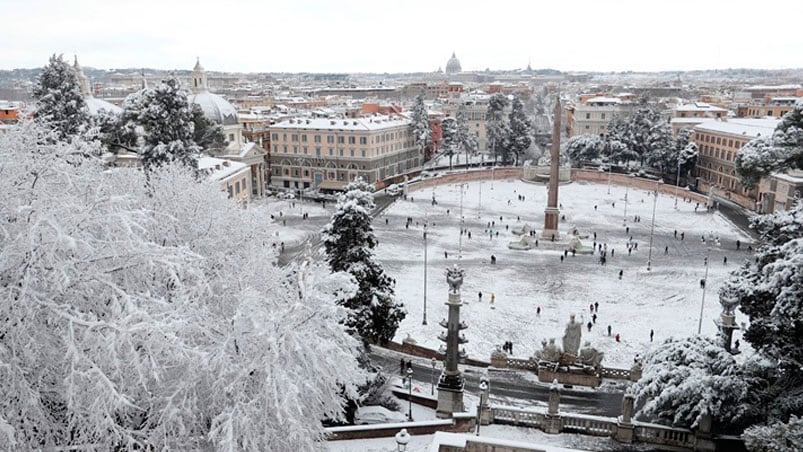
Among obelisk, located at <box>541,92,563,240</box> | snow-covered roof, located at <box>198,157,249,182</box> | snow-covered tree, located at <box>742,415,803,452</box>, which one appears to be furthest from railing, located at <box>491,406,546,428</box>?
obelisk, located at <box>541,92,563,240</box>

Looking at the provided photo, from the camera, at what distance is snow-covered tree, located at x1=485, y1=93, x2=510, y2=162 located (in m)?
90.9

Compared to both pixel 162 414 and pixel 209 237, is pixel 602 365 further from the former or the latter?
pixel 162 414

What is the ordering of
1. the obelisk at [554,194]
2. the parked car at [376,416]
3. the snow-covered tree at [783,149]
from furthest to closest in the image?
the obelisk at [554,194], the snow-covered tree at [783,149], the parked car at [376,416]

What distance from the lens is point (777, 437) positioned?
49.0 feet

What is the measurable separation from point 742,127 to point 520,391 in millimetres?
65213

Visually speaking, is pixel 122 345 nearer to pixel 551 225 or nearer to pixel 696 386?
pixel 696 386

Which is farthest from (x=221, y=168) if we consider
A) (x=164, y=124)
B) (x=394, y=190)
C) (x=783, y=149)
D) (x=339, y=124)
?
(x=783, y=149)

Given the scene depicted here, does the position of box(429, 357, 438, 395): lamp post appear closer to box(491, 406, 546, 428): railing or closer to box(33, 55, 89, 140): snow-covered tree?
box(491, 406, 546, 428): railing

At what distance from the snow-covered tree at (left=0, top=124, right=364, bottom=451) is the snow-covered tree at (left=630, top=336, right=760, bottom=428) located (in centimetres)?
1070

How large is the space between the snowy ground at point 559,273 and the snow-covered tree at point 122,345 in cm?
1972

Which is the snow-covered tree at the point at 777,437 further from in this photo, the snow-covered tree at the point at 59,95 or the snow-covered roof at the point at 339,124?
the snow-covered roof at the point at 339,124

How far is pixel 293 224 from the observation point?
5756 centimetres

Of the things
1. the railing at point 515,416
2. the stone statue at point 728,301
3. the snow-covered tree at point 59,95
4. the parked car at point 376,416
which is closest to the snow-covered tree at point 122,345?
the parked car at point 376,416

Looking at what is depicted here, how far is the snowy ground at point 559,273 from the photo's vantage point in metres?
33.5
